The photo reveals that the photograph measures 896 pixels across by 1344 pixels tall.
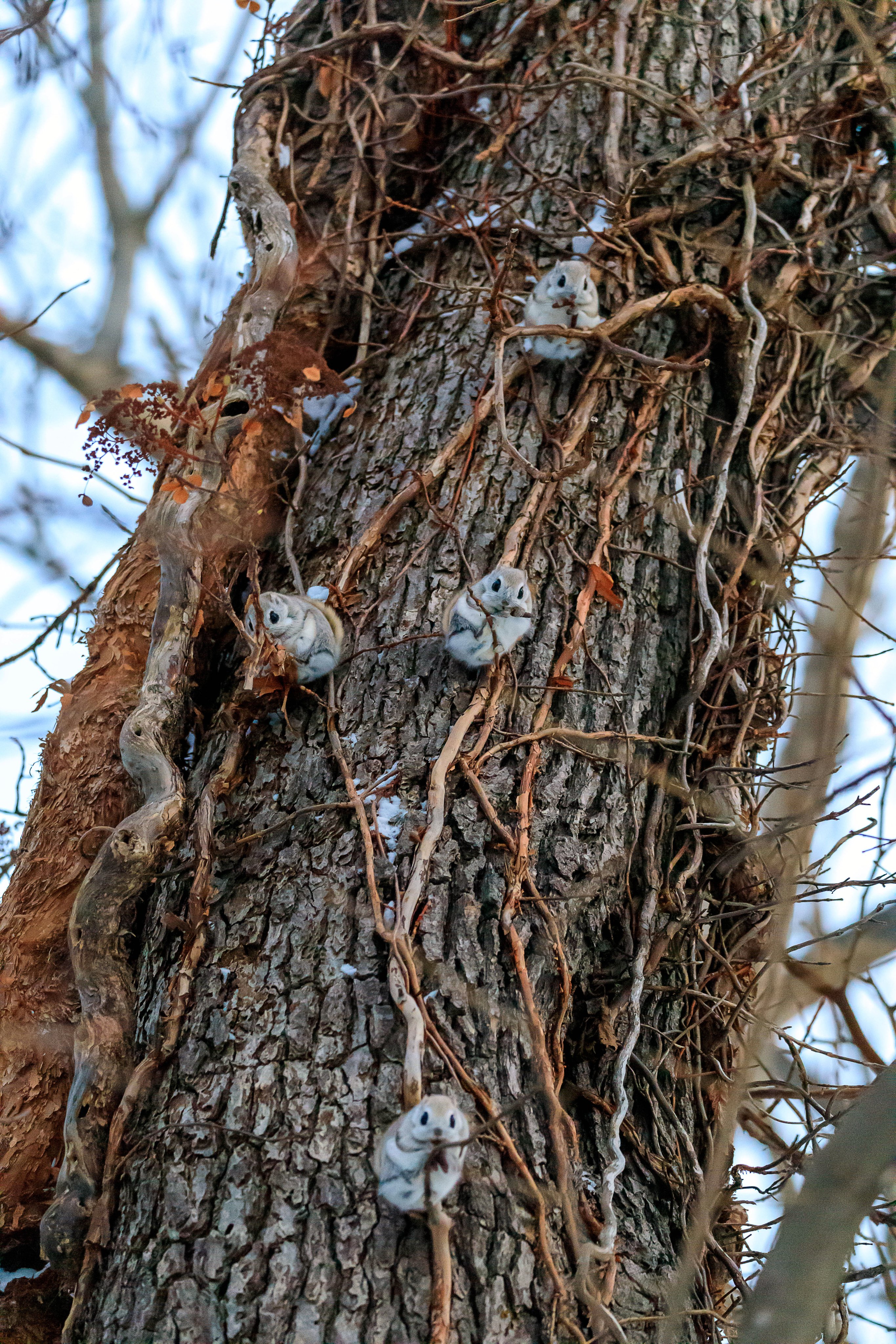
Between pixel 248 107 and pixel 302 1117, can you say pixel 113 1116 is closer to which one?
pixel 302 1117

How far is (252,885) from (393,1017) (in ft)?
1.04

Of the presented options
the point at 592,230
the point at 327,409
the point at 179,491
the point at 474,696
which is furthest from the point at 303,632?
the point at 592,230

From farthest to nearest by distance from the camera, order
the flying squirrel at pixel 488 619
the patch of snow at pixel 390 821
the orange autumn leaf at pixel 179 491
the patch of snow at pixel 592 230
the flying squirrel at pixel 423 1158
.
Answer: the patch of snow at pixel 592 230 → the orange autumn leaf at pixel 179 491 → the flying squirrel at pixel 488 619 → the patch of snow at pixel 390 821 → the flying squirrel at pixel 423 1158

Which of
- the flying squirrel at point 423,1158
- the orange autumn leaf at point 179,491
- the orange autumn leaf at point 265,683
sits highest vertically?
the orange autumn leaf at point 179,491

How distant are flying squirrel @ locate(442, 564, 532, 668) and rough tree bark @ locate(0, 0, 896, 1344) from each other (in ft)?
0.16

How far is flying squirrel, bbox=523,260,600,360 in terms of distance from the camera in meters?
1.92

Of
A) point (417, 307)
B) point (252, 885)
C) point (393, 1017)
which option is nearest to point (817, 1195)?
point (393, 1017)

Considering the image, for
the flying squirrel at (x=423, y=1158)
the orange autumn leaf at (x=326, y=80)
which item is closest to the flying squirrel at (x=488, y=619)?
the flying squirrel at (x=423, y=1158)

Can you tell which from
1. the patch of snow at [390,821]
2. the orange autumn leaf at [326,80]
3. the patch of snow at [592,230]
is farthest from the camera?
the orange autumn leaf at [326,80]

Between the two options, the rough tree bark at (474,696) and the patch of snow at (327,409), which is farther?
the patch of snow at (327,409)

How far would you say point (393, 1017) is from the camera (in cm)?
132

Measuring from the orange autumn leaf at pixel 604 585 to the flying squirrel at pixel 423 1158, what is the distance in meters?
0.89

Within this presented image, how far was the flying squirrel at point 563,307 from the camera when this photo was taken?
192cm

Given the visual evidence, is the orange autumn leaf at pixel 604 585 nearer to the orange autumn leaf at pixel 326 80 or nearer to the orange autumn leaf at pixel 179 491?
the orange autumn leaf at pixel 179 491
